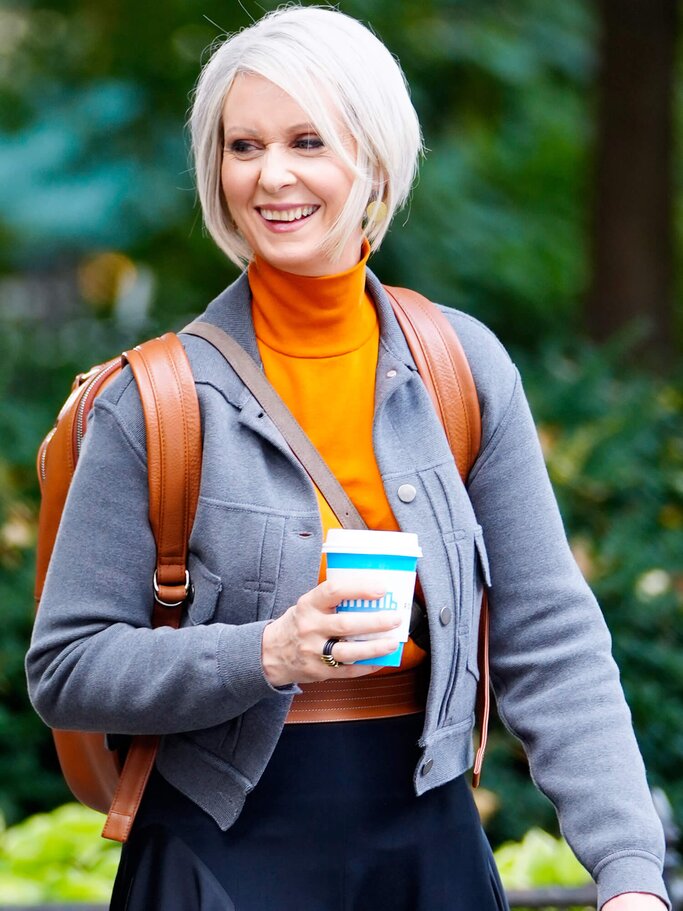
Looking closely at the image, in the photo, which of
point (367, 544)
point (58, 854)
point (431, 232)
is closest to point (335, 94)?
point (367, 544)

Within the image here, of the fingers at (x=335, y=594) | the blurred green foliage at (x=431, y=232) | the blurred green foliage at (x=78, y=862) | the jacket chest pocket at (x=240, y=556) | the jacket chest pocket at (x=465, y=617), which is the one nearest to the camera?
the fingers at (x=335, y=594)

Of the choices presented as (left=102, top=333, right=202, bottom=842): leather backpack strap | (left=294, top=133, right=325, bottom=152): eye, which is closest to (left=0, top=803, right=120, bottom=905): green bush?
(left=102, top=333, right=202, bottom=842): leather backpack strap

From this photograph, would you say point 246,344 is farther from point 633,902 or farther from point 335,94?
point 633,902

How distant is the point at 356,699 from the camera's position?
6.70 ft

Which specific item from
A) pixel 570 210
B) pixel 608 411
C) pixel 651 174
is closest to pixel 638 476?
pixel 608 411

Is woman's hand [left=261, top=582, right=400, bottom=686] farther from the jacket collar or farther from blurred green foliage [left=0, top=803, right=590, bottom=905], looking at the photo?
blurred green foliage [left=0, top=803, right=590, bottom=905]

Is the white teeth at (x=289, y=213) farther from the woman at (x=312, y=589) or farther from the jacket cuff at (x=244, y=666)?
the jacket cuff at (x=244, y=666)

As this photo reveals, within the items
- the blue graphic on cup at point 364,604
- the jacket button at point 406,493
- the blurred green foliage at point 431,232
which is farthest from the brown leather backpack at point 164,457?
the blurred green foliage at point 431,232

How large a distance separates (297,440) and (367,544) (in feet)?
1.14

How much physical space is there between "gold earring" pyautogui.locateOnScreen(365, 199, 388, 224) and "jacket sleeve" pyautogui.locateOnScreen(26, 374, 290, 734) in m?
0.47

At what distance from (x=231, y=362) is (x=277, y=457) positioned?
0.55ft

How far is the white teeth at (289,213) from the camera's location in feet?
6.79

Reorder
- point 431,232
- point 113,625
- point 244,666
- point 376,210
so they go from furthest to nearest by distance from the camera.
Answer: point 431,232, point 376,210, point 113,625, point 244,666

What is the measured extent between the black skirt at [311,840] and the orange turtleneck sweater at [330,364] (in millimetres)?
147
